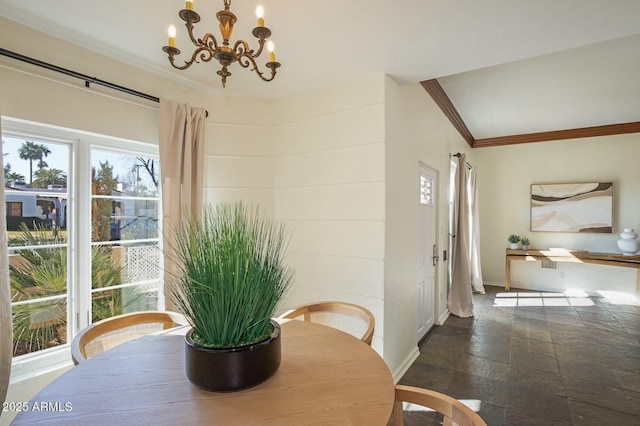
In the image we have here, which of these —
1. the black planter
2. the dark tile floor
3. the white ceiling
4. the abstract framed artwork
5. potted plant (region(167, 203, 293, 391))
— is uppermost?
the white ceiling

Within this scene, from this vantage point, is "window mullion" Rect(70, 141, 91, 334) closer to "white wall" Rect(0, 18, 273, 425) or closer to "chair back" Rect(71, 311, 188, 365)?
"white wall" Rect(0, 18, 273, 425)

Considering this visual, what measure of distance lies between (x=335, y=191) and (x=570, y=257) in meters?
4.76

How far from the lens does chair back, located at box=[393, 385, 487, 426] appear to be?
0.90 metres

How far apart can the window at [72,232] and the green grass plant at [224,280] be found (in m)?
1.56

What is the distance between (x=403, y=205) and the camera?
2.79 m

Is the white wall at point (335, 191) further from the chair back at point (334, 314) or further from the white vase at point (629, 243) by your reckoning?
the white vase at point (629, 243)

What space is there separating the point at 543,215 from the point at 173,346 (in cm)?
635

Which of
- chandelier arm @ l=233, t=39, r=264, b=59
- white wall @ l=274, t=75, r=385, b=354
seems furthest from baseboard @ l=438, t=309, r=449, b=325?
chandelier arm @ l=233, t=39, r=264, b=59

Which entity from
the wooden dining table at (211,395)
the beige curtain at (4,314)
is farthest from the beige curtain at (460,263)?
the beige curtain at (4,314)

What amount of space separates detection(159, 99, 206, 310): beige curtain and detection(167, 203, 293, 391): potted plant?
1.54m

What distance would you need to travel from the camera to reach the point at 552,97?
385 cm

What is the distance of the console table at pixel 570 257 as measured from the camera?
470 centimetres

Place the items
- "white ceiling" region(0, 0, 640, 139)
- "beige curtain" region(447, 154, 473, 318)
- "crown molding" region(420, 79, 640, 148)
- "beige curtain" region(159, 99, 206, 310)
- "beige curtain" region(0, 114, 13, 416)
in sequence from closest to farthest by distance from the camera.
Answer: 1. "beige curtain" region(0, 114, 13, 416)
2. "white ceiling" region(0, 0, 640, 139)
3. "beige curtain" region(159, 99, 206, 310)
4. "crown molding" region(420, 79, 640, 148)
5. "beige curtain" region(447, 154, 473, 318)

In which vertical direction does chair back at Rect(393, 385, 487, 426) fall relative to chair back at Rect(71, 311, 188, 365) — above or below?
above
